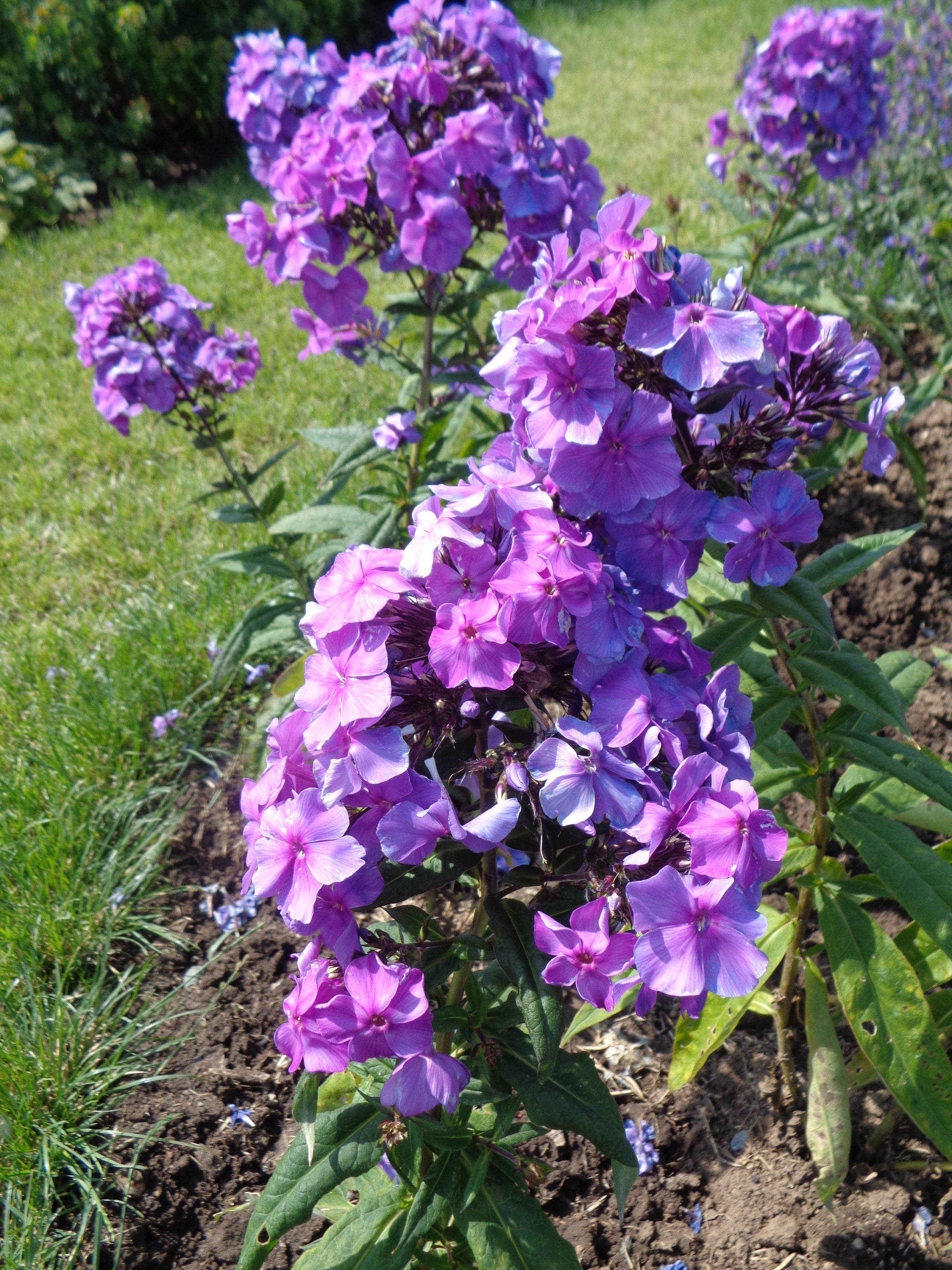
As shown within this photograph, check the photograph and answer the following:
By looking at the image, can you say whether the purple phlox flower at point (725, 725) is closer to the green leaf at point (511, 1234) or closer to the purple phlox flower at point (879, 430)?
the purple phlox flower at point (879, 430)

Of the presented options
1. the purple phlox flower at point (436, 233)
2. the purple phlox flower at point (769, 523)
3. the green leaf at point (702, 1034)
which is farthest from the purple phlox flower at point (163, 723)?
the purple phlox flower at point (769, 523)

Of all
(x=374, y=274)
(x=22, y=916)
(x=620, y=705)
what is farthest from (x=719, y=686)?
(x=374, y=274)

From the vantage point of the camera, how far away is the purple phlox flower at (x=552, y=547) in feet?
3.83

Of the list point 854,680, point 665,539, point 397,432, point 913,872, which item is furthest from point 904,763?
point 397,432

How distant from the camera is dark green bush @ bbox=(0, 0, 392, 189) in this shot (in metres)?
6.93

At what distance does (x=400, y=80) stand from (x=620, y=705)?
1715 millimetres

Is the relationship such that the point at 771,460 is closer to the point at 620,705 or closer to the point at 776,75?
the point at 620,705

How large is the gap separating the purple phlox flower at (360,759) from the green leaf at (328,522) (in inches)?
56.1

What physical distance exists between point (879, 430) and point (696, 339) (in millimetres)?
356

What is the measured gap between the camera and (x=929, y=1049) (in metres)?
1.70

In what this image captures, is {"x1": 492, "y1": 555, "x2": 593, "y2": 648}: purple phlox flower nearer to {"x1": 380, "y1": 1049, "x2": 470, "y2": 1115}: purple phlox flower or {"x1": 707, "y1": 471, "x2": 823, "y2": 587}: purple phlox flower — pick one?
{"x1": 707, "y1": 471, "x2": 823, "y2": 587}: purple phlox flower

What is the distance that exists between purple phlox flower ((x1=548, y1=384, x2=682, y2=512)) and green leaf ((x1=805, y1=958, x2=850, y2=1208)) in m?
1.15

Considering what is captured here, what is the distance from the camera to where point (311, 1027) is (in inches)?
46.1

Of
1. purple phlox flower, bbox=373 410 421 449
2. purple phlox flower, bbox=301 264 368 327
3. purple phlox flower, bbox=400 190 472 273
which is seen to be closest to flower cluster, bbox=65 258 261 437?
purple phlox flower, bbox=301 264 368 327
